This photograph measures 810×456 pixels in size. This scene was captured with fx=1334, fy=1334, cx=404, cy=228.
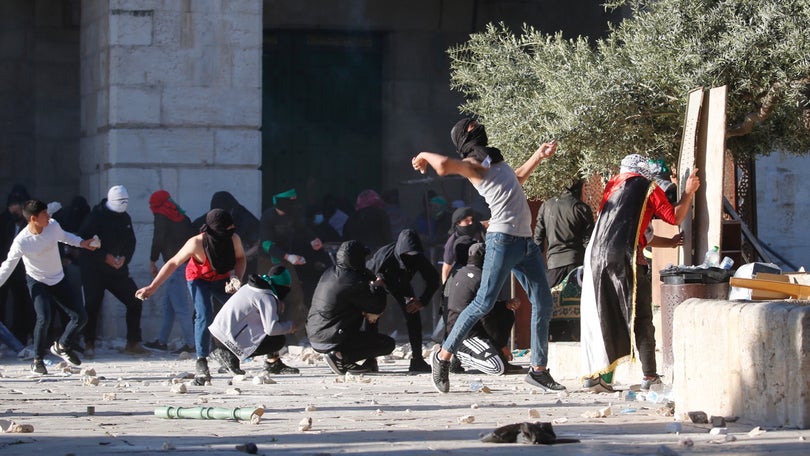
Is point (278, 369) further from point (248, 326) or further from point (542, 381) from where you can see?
point (542, 381)

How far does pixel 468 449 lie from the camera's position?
5.72m

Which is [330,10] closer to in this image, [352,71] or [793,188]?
[352,71]

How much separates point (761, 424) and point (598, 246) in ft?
6.81

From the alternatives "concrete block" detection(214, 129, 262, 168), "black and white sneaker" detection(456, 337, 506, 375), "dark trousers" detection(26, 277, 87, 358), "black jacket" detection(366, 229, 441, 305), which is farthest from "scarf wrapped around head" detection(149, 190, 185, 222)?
"black and white sneaker" detection(456, 337, 506, 375)

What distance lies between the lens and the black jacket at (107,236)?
1295cm

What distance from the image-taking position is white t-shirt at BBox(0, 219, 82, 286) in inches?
416

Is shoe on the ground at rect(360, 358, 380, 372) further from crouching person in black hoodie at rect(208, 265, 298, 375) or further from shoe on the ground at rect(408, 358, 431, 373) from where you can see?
crouching person in black hoodie at rect(208, 265, 298, 375)

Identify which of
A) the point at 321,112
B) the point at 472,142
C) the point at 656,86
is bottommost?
the point at 472,142

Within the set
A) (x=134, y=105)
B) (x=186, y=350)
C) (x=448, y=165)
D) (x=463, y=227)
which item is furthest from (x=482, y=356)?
(x=134, y=105)

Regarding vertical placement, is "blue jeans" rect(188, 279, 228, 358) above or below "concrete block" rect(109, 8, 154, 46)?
below

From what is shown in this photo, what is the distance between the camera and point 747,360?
6230 mm

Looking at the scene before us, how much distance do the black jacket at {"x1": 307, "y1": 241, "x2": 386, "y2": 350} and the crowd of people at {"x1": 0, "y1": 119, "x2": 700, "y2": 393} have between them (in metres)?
0.01

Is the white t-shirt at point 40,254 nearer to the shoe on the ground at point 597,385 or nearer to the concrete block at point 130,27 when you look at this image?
the concrete block at point 130,27

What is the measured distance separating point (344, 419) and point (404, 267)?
143 inches
